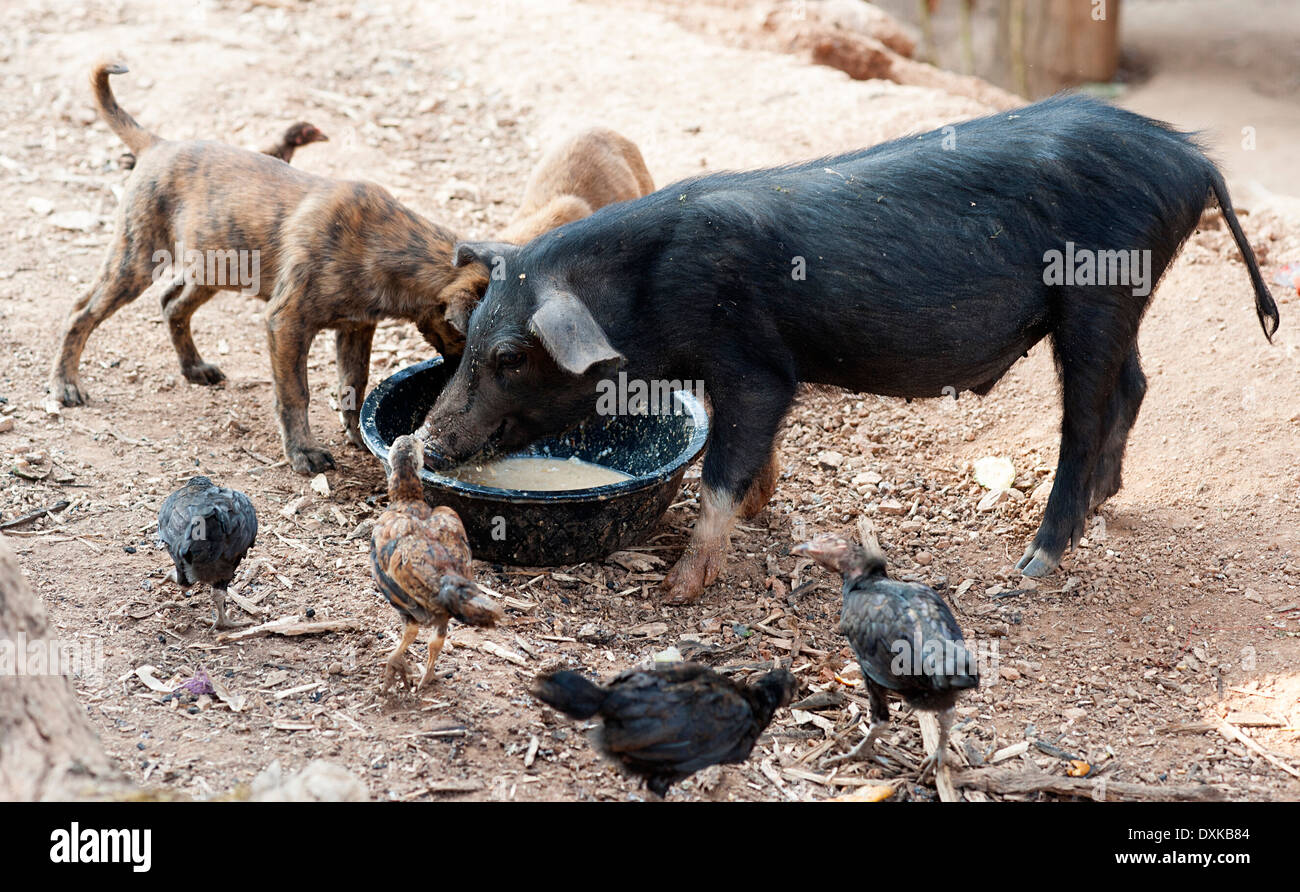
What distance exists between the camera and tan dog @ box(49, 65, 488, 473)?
5.62 m

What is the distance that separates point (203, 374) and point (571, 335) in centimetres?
292

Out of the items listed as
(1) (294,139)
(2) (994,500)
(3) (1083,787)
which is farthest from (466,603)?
(1) (294,139)

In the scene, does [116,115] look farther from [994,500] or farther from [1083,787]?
[1083,787]

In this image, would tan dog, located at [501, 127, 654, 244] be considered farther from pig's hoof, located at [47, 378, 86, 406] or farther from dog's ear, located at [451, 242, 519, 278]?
pig's hoof, located at [47, 378, 86, 406]

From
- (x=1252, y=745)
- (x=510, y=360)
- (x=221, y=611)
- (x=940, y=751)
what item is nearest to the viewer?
(x=940, y=751)

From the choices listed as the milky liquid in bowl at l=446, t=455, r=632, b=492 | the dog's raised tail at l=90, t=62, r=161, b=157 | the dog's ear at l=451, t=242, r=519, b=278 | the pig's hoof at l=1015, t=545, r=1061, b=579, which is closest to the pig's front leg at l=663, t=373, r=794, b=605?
the milky liquid in bowl at l=446, t=455, r=632, b=492

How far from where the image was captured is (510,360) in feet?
16.2

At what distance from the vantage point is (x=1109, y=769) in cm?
410

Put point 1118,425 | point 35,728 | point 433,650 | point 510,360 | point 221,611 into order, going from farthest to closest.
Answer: point 1118,425 < point 510,360 < point 221,611 < point 433,650 < point 35,728

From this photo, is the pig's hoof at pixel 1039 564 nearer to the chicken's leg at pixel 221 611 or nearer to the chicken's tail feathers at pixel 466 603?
the chicken's tail feathers at pixel 466 603

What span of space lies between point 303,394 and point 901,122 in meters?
4.90

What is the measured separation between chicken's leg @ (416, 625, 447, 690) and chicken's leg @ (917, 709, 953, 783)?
158 centimetres

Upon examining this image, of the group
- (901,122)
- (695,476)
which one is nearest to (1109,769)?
(695,476)

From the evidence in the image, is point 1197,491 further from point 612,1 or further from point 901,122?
point 612,1
